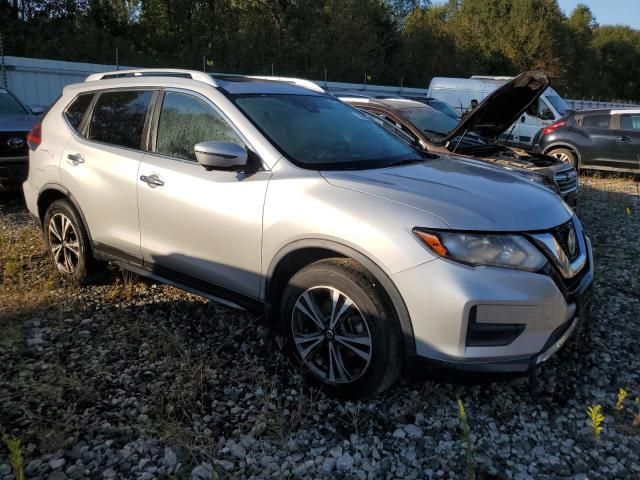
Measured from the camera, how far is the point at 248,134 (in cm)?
335

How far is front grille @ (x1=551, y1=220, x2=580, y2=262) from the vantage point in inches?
117

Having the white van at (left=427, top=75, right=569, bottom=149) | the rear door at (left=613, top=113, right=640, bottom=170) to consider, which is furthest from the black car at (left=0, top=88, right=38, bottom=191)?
the rear door at (left=613, top=113, right=640, bottom=170)

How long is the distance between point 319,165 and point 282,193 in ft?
1.06

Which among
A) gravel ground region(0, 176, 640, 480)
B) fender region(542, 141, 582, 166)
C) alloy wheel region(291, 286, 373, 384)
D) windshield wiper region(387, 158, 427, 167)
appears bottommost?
gravel ground region(0, 176, 640, 480)

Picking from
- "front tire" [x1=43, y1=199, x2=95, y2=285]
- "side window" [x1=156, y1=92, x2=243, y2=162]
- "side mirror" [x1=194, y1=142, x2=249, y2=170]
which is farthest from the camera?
"front tire" [x1=43, y1=199, x2=95, y2=285]

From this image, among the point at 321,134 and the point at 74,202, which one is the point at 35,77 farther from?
the point at 321,134

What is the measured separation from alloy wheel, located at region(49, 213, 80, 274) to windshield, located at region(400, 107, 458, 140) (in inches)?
171

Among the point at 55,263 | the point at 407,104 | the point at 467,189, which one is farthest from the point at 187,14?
the point at 467,189

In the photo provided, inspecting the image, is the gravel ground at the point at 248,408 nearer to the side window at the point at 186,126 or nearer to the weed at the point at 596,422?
the weed at the point at 596,422

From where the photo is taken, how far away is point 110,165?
3.99m

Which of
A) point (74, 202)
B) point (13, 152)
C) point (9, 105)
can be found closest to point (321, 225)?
point (74, 202)

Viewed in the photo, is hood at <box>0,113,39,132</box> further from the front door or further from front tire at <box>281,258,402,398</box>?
front tire at <box>281,258,402,398</box>

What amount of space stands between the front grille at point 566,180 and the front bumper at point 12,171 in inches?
266

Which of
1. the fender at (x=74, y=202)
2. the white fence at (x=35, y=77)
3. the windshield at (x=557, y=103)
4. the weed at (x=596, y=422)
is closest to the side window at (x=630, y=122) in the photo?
the windshield at (x=557, y=103)
